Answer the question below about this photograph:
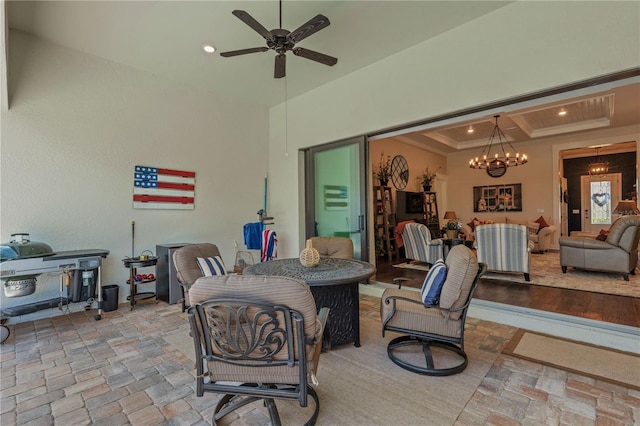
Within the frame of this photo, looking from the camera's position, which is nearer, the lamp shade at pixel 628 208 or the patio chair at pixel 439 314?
the patio chair at pixel 439 314

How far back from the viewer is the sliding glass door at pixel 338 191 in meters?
4.77

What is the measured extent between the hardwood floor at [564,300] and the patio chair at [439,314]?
5.87 ft

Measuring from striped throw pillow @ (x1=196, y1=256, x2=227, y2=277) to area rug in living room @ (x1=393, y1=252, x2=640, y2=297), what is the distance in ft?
14.3

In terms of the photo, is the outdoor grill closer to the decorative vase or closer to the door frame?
the decorative vase

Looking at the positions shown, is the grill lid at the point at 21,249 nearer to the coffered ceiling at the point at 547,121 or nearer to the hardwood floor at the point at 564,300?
the hardwood floor at the point at 564,300

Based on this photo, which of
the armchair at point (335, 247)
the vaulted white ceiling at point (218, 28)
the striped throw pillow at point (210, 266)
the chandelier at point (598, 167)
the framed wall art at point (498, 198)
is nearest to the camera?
the striped throw pillow at point (210, 266)

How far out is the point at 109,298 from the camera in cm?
397

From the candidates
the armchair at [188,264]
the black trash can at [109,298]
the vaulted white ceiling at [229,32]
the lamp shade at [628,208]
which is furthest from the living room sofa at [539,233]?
the black trash can at [109,298]

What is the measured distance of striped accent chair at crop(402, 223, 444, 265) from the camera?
591 centimetres

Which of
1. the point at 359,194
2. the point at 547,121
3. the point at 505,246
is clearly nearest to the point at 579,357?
the point at 505,246

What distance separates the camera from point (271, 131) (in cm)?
623

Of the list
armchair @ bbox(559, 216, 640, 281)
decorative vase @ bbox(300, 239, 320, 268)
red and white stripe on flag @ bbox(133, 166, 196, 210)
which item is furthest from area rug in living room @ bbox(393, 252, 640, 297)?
red and white stripe on flag @ bbox(133, 166, 196, 210)

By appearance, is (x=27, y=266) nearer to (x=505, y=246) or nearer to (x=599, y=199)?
(x=505, y=246)

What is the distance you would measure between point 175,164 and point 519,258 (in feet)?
19.5
